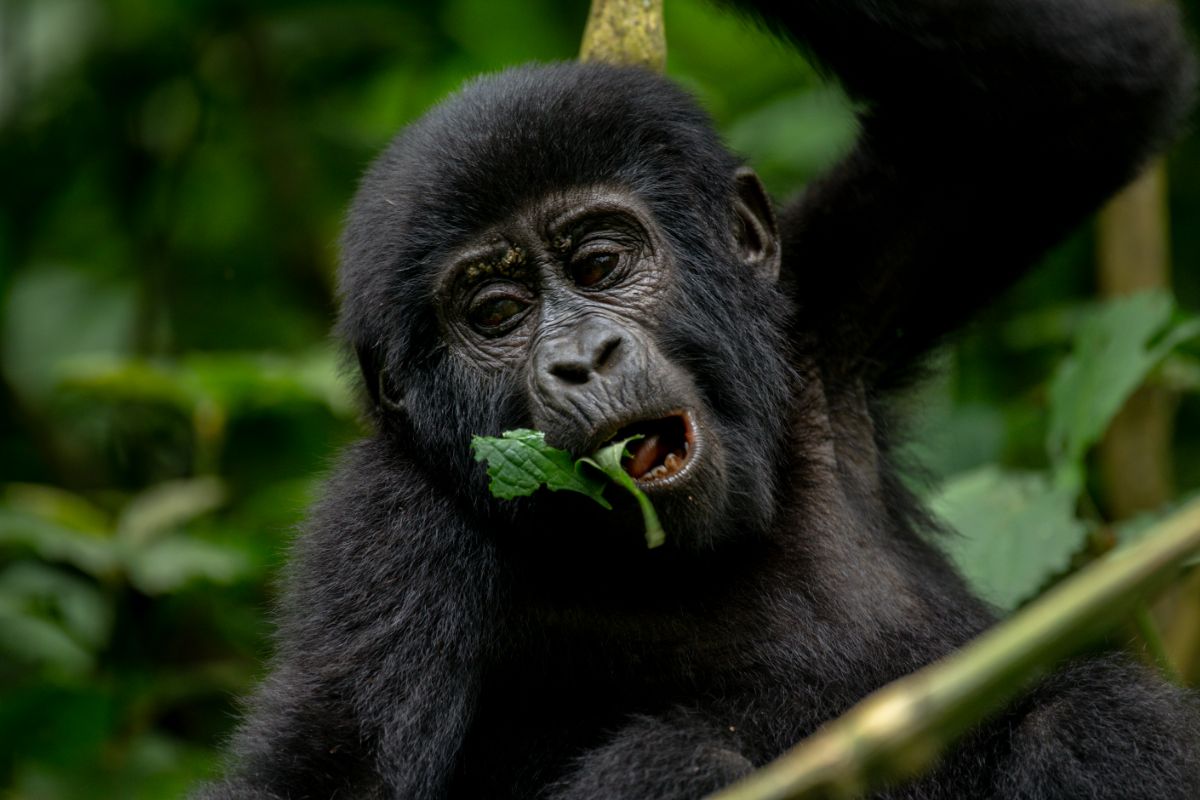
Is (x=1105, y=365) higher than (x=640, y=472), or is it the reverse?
(x=640, y=472)

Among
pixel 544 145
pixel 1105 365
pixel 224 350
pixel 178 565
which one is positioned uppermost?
pixel 544 145

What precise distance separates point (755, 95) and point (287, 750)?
6048 mm

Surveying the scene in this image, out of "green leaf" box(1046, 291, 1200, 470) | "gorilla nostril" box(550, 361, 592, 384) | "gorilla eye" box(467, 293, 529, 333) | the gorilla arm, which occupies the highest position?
"gorilla nostril" box(550, 361, 592, 384)

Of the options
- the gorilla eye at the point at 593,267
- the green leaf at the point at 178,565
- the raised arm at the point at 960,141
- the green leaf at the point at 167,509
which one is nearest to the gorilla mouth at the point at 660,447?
the gorilla eye at the point at 593,267

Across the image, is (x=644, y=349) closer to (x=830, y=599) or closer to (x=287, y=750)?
(x=830, y=599)

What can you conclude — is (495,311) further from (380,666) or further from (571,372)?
(380,666)

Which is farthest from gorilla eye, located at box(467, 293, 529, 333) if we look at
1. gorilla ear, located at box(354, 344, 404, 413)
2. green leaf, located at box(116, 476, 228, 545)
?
green leaf, located at box(116, 476, 228, 545)

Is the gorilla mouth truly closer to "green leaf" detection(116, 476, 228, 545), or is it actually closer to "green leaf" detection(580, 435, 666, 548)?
"green leaf" detection(580, 435, 666, 548)

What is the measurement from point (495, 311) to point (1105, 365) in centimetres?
227

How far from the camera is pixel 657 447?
3.50 metres

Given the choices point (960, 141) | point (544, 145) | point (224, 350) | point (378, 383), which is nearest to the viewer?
point (544, 145)

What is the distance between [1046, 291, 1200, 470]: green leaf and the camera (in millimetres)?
4598

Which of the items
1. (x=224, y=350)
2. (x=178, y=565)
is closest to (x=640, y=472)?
(x=178, y=565)

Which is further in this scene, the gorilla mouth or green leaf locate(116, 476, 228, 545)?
green leaf locate(116, 476, 228, 545)
